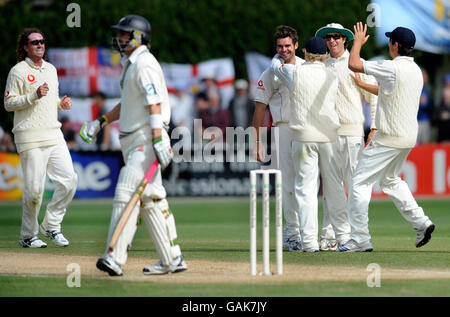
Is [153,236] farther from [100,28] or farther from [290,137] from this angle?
[100,28]

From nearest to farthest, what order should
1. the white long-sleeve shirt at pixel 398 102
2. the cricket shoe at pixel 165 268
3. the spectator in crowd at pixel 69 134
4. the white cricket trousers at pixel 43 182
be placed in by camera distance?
the cricket shoe at pixel 165 268 < the white long-sleeve shirt at pixel 398 102 < the white cricket trousers at pixel 43 182 < the spectator in crowd at pixel 69 134

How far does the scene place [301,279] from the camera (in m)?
8.13

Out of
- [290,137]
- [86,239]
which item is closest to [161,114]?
[290,137]

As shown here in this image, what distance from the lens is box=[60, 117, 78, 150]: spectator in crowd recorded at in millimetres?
20544

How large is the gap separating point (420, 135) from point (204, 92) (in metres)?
5.08

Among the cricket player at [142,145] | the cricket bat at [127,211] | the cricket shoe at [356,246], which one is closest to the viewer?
the cricket bat at [127,211]

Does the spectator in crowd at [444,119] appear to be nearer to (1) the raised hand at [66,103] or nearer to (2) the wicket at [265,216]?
(1) the raised hand at [66,103]

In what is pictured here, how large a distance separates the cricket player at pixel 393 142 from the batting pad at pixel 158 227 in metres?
2.62

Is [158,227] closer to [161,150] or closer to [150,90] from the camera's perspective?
[161,150]

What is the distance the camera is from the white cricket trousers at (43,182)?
11047 mm

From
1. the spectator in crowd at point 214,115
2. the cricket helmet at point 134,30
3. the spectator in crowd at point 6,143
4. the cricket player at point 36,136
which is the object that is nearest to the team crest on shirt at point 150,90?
the cricket helmet at point 134,30

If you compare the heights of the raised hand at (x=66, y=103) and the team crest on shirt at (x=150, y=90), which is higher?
the team crest on shirt at (x=150, y=90)

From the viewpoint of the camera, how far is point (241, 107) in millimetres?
21016

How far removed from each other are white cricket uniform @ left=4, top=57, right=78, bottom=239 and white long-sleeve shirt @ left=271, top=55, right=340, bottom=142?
2782 millimetres
